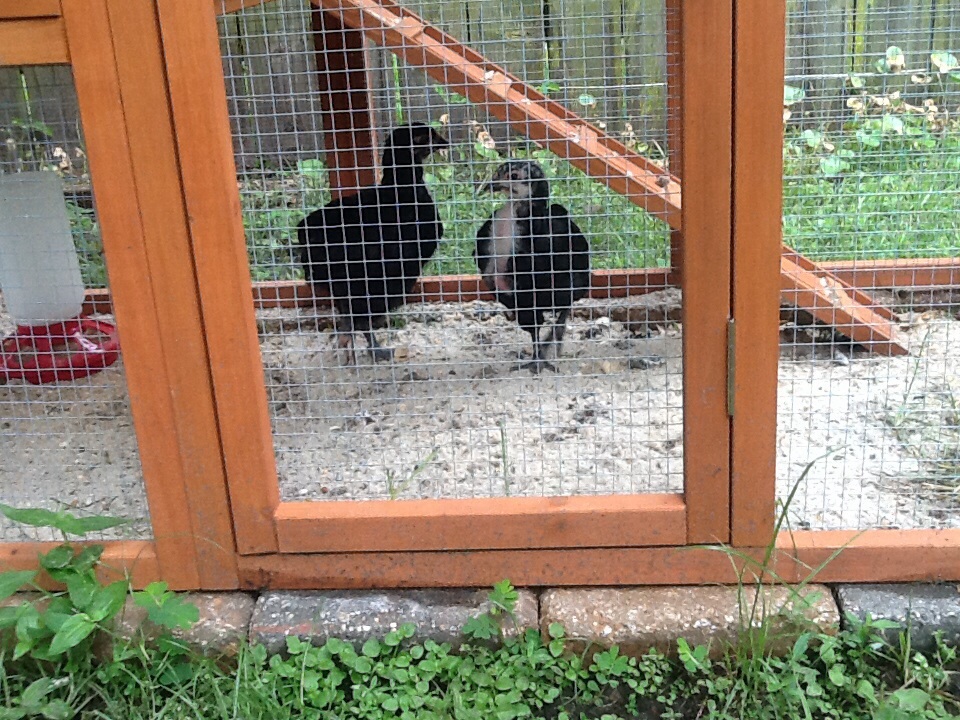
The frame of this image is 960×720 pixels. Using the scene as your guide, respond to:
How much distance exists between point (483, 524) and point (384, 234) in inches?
55.9

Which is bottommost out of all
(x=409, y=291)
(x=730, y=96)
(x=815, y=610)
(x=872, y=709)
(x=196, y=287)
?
(x=872, y=709)

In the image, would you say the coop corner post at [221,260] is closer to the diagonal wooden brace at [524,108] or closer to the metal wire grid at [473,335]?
the metal wire grid at [473,335]

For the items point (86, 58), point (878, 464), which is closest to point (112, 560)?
point (86, 58)

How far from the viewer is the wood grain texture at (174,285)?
1514 millimetres

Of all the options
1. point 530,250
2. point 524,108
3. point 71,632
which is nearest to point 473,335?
point 530,250

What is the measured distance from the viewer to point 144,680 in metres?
1.64

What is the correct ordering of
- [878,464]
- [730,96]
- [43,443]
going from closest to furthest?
[730,96] → [878,464] → [43,443]

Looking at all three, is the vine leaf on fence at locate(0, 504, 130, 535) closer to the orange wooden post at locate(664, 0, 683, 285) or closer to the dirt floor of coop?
the dirt floor of coop

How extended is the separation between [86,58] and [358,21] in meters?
0.90

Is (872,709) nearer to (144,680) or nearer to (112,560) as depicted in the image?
(144,680)

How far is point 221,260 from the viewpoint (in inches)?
63.3

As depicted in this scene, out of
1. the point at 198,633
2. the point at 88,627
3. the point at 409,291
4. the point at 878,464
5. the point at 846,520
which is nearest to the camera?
the point at 88,627

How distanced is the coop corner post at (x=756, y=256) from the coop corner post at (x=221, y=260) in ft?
2.97

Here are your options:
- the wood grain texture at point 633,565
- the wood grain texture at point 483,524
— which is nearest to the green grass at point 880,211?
the wood grain texture at point 633,565
